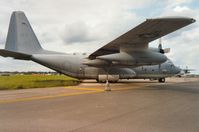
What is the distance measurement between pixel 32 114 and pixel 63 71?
18.6 metres

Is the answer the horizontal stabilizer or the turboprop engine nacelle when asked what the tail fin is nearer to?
the horizontal stabilizer

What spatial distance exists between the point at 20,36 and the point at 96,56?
873 cm

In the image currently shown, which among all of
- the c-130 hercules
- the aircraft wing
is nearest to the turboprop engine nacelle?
the c-130 hercules

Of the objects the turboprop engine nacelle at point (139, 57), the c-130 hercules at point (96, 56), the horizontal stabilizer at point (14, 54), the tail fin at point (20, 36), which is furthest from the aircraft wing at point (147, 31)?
the horizontal stabilizer at point (14, 54)

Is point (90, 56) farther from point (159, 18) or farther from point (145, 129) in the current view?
point (145, 129)

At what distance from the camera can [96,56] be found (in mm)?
25031

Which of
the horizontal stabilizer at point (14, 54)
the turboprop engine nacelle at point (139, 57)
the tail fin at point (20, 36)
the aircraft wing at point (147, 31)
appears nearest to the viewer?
the aircraft wing at point (147, 31)

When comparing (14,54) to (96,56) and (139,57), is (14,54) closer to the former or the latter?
(96,56)

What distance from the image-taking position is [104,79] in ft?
82.6

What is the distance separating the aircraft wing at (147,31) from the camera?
47.2 ft

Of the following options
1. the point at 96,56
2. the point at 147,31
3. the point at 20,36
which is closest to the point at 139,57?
the point at 147,31

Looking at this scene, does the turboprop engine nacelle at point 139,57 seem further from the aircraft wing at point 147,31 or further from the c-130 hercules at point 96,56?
the aircraft wing at point 147,31

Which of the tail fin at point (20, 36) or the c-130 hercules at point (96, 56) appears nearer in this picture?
the c-130 hercules at point (96, 56)

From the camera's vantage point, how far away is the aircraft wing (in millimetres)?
14396
